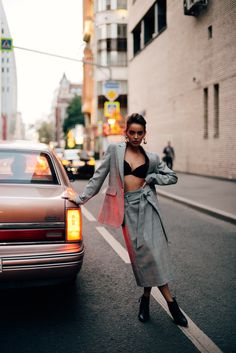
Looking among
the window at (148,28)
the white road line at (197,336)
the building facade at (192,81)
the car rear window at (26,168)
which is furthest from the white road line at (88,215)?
the window at (148,28)

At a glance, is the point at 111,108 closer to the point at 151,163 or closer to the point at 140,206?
the point at 151,163

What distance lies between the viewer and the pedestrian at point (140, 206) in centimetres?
388

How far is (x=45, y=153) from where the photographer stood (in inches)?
200

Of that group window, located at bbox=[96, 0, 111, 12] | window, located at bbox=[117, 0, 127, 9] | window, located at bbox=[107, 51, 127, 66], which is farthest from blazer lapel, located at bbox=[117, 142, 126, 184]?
window, located at bbox=[96, 0, 111, 12]

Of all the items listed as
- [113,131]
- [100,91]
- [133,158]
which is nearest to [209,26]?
[113,131]

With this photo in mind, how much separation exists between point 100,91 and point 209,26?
106 ft

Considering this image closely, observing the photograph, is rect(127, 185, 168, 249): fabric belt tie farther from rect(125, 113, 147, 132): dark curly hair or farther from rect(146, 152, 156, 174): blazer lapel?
rect(125, 113, 147, 132): dark curly hair

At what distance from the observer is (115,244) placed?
7.30 m

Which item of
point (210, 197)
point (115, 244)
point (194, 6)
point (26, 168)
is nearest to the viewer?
point (26, 168)

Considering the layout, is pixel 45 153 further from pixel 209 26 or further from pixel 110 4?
A: pixel 110 4

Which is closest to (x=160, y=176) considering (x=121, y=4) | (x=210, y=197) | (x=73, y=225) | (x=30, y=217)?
(x=73, y=225)

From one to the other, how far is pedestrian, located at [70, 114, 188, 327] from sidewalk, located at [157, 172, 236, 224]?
18.7ft

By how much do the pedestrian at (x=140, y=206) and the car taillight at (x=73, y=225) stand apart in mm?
306

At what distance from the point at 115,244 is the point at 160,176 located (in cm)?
357
